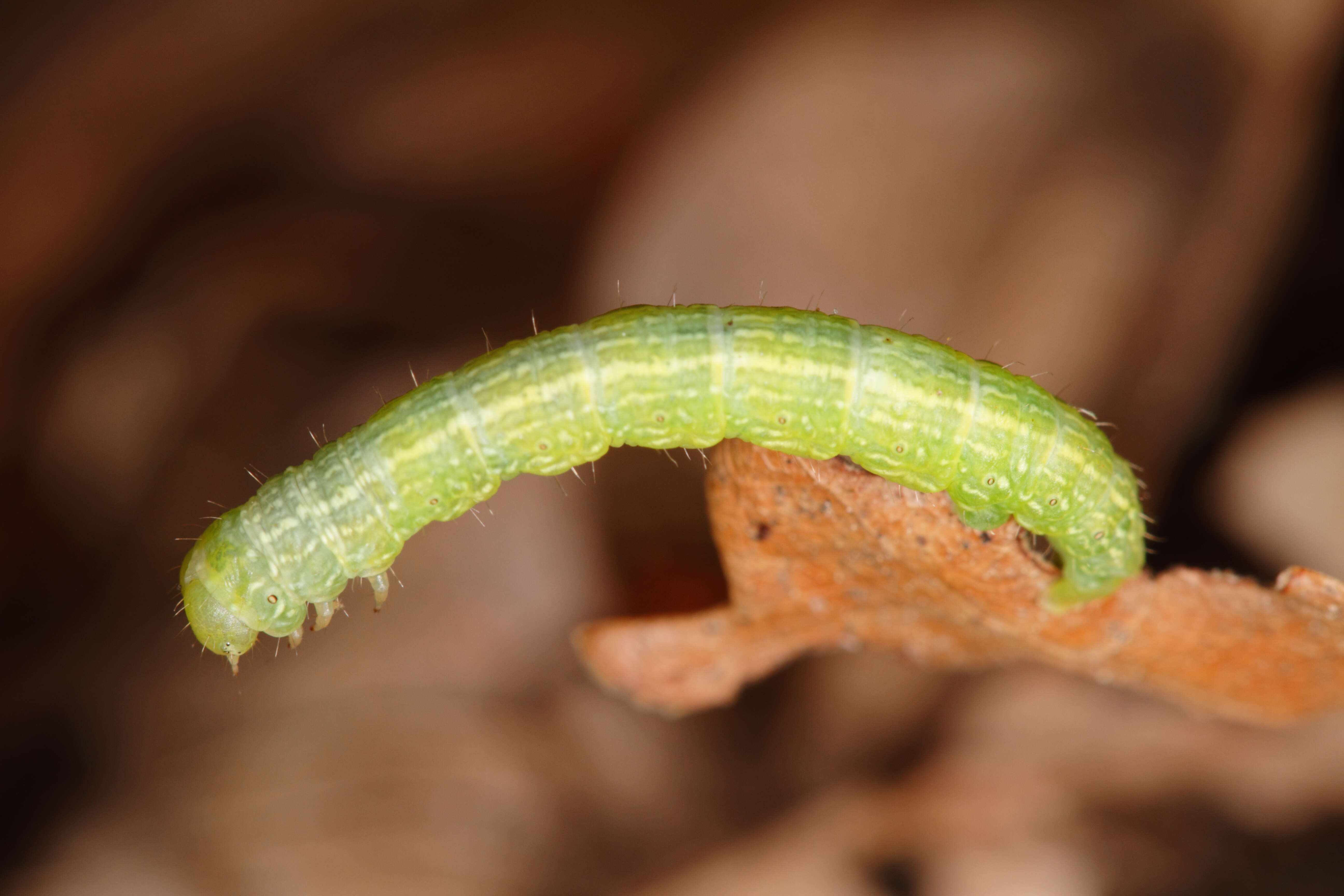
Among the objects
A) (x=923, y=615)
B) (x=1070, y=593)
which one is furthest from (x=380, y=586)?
(x=1070, y=593)

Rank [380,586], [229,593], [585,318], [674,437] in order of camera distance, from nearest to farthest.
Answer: [674,437] → [229,593] → [380,586] → [585,318]

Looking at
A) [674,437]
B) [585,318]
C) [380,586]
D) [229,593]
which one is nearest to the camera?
[674,437]

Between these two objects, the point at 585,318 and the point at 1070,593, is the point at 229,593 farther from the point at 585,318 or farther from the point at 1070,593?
the point at 1070,593

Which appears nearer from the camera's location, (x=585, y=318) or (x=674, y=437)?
(x=674, y=437)

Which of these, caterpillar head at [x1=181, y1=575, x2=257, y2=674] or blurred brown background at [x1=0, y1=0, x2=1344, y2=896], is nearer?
caterpillar head at [x1=181, y1=575, x2=257, y2=674]

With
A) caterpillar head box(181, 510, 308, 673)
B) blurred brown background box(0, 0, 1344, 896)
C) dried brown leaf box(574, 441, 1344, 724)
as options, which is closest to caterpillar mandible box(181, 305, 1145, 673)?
caterpillar head box(181, 510, 308, 673)

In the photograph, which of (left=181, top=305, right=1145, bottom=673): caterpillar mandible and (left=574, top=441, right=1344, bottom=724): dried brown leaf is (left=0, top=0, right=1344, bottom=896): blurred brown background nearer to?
(left=574, top=441, right=1344, bottom=724): dried brown leaf

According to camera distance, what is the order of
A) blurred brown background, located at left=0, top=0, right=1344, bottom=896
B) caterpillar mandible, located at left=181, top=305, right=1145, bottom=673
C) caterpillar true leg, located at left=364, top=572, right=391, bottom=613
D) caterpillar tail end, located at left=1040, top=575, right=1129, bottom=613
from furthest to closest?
blurred brown background, located at left=0, top=0, right=1344, bottom=896 → caterpillar true leg, located at left=364, top=572, right=391, bottom=613 → caterpillar tail end, located at left=1040, top=575, right=1129, bottom=613 → caterpillar mandible, located at left=181, top=305, right=1145, bottom=673
